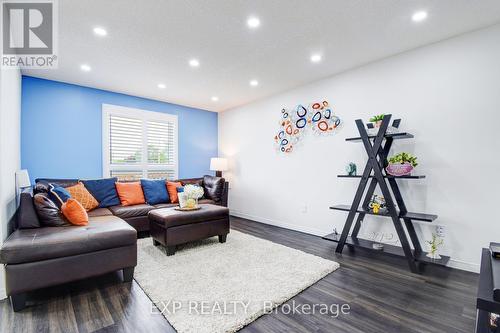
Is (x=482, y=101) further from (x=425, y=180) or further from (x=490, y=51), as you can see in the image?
(x=425, y=180)

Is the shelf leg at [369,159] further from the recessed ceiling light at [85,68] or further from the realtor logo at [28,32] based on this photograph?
the recessed ceiling light at [85,68]

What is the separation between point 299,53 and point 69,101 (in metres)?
3.89

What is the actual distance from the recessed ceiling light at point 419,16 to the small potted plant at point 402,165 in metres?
1.36

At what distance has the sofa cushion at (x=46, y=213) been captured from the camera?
2.33m

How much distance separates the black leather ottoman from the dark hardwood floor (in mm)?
678

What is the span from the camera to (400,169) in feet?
8.72

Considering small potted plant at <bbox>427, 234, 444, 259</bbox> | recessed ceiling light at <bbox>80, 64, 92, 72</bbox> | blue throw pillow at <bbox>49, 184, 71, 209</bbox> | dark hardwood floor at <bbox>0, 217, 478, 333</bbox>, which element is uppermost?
recessed ceiling light at <bbox>80, 64, 92, 72</bbox>

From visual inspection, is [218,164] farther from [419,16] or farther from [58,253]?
[419,16]

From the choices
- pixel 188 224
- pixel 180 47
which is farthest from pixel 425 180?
pixel 180 47

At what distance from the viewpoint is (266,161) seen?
481cm

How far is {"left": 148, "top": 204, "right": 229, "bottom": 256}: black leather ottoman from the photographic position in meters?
2.93

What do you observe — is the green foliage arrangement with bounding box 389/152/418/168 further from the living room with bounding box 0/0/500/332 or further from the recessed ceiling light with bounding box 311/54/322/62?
the recessed ceiling light with bounding box 311/54/322/62

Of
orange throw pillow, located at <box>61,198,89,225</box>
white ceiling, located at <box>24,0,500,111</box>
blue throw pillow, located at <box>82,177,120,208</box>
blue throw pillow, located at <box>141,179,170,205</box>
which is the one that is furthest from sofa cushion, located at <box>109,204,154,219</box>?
white ceiling, located at <box>24,0,500,111</box>

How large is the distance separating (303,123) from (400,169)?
1.83 meters
